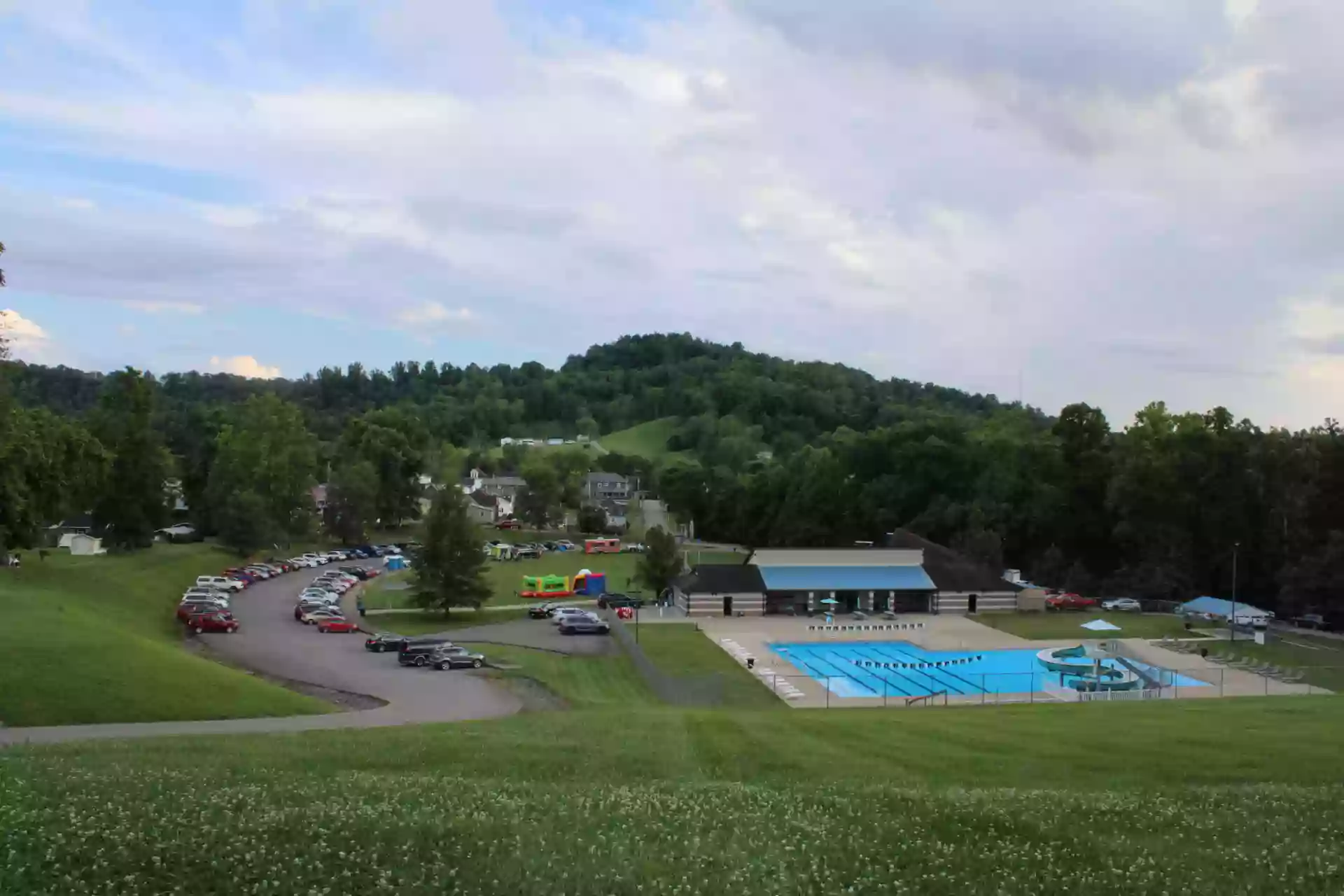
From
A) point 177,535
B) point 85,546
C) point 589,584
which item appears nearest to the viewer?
point 589,584

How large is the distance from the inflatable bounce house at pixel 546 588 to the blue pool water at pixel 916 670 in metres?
15.4

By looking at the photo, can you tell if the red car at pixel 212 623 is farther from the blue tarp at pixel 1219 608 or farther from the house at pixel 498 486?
the house at pixel 498 486

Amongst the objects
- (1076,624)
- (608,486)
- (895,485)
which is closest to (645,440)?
(608,486)

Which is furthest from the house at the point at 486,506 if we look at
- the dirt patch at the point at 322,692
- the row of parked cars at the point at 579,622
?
the dirt patch at the point at 322,692

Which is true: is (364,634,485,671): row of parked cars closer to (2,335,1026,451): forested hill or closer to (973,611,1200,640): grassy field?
(973,611,1200,640): grassy field

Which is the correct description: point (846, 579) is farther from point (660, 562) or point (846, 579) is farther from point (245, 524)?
point (245, 524)

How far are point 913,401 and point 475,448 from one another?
2803 inches

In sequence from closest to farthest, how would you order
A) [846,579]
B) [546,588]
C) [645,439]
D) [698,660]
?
[698,660] < [846,579] < [546,588] < [645,439]

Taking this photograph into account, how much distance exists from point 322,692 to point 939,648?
25.4m

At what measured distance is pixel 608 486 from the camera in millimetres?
114688

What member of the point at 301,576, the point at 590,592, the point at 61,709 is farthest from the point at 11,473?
the point at 590,592

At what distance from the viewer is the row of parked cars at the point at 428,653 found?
31.3 meters

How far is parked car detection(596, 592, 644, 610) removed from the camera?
48.3 metres

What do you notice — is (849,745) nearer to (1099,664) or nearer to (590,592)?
(1099,664)
